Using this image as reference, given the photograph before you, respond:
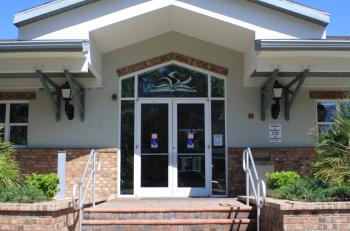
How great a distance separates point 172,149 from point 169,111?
3.31 feet

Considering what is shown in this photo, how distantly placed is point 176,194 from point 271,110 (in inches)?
130

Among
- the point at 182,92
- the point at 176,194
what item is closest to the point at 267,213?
the point at 176,194

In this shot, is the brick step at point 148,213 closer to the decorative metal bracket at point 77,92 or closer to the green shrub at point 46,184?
the green shrub at point 46,184

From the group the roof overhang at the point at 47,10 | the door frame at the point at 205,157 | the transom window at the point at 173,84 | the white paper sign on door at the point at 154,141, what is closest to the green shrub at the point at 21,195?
the roof overhang at the point at 47,10

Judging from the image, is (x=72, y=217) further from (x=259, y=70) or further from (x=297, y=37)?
(x=297, y=37)

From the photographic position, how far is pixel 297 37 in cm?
1229

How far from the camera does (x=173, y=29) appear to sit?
1380cm

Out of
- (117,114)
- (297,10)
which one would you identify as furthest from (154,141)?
(297,10)

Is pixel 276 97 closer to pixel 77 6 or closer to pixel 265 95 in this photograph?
pixel 265 95

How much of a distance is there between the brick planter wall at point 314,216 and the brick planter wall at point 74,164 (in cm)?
602

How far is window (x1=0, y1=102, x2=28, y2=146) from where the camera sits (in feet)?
45.2

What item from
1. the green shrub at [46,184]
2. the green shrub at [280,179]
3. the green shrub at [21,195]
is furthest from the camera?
the green shrub at [280,179]

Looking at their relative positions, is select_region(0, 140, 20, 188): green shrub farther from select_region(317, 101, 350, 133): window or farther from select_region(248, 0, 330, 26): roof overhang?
select_region(317, 101, 350, 133): window

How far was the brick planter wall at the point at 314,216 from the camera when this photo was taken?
8.09 m
